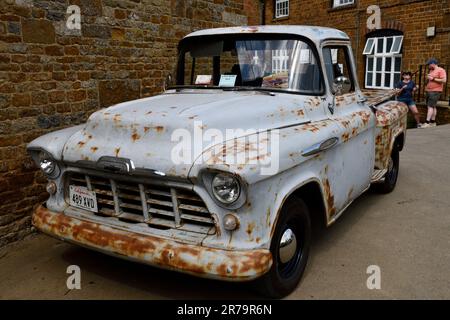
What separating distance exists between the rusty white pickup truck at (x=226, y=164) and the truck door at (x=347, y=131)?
0.7 inches

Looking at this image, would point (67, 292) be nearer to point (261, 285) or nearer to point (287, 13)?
point (261, 285)

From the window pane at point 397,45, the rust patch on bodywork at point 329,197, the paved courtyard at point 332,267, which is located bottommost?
the paved courtyard at point 332,267

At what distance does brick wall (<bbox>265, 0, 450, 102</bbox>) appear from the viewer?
43.9 feet

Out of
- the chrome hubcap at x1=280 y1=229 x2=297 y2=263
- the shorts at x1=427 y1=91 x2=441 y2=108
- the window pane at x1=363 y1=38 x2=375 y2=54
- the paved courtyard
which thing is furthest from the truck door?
the window pane at x1=363 y1=38 x2=375 y2=54

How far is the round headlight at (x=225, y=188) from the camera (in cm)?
237

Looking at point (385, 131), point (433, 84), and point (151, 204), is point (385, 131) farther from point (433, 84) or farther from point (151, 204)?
point (433, 84)

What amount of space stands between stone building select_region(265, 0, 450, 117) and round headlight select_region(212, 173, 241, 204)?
11238 millimetres

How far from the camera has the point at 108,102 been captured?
5.23 metres

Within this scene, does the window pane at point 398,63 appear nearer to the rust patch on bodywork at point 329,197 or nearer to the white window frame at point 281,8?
the white window frame at point 281,8

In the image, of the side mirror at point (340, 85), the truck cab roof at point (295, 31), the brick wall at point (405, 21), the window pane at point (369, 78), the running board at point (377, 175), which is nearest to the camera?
the truck cab roof at point (295, 31)

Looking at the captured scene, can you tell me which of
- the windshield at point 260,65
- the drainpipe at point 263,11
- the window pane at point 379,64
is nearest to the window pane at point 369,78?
the window pane at point 379,64

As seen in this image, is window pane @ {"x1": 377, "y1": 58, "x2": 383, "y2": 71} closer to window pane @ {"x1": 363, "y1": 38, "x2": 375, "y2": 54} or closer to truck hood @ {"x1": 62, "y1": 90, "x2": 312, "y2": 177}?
window pane @ {"x1": 363, "y1": 38, "x2": 375, "y2": 54}

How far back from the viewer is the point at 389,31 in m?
15.3
